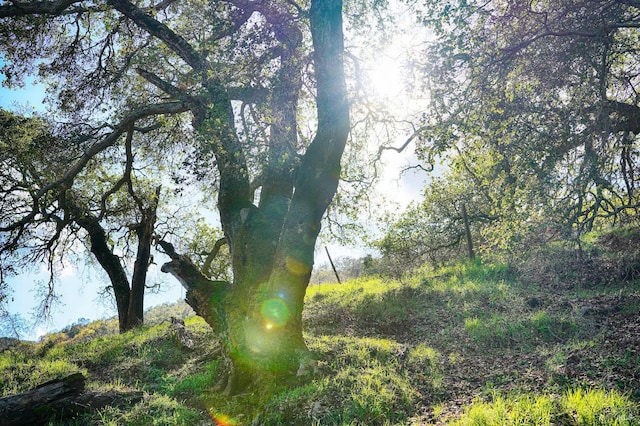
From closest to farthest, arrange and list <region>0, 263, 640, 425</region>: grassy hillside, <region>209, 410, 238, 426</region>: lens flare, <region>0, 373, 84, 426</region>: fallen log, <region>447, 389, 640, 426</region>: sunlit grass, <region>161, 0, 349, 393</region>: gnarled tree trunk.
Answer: <region>447, 389, 640, 426</region>: sunlit grass, <region>0, 263, 640, 425</region>: grassy hillside, <region>0, 373, 84, 426</region>: fallen log, <region>209, 410, 238, 426</region>: lens flare, <region>161, 0, 349, 393</region>: gnarled tree trunk

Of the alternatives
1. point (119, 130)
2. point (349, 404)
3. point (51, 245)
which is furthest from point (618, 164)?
point (51, 245)

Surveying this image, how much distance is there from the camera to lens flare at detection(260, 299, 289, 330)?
24.0 ft

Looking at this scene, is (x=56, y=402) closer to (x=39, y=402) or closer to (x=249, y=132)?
(x=39, y=402)

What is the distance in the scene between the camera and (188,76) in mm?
8750

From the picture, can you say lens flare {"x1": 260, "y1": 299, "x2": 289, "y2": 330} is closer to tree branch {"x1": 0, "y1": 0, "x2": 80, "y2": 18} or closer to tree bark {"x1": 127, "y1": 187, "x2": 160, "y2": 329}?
tree branch {"x1": 0, "y1": 0, "x2": 80, "y2": 18}

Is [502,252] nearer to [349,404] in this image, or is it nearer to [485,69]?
[485,69]

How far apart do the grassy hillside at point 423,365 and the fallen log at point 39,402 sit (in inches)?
22.2

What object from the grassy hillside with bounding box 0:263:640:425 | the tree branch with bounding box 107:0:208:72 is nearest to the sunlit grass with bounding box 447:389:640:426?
the grassy hillside with bounding box 0:263:640:425

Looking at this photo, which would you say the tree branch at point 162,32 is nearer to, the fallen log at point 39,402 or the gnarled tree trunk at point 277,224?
the gnarled tree trunk at point 277,224

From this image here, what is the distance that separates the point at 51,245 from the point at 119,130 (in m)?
8.64

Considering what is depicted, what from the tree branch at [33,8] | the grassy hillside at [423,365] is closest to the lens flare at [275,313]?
the grassy hillside at [423,365]

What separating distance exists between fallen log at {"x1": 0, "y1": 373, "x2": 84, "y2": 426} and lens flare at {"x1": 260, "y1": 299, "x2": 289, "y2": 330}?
316 cm

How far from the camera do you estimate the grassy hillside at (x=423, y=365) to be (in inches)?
209

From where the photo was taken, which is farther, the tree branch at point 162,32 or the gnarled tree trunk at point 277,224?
the tree branch at point 162,32
